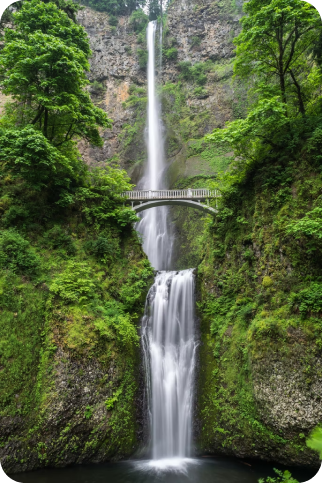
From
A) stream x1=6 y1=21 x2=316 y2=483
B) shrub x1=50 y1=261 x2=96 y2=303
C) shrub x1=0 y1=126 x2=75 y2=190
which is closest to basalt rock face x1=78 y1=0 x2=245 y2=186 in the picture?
stream x1=6 y1=21 x2=316 y2=483

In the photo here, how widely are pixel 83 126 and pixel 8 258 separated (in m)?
6.95

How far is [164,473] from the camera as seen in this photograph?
8141 millimetres

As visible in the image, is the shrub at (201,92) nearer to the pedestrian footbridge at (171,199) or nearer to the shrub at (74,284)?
the pedestrian footbridge at (171,199)

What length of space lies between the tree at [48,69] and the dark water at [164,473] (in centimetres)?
1188

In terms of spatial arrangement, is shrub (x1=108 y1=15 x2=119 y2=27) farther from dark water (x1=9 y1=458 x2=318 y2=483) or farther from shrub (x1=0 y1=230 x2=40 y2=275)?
dark water (x1=9 y1=458 x2=318 y2=483)

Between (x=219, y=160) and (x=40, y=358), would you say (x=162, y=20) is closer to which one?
(x=219, y=160)

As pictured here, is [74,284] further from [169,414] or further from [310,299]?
[310,299]

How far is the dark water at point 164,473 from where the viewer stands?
23.8 ft

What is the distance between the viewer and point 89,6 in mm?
36531

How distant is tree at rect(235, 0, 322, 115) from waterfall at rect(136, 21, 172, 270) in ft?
45.4

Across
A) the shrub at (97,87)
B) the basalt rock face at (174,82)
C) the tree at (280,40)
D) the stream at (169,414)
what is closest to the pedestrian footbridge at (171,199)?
the stream at (169,414)

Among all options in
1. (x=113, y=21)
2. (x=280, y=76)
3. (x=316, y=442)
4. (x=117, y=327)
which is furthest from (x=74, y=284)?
(x=113, y=21)

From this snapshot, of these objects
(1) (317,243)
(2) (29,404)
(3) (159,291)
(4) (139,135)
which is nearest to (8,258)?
(2) (29,404)

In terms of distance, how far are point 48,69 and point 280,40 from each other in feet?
29.1
